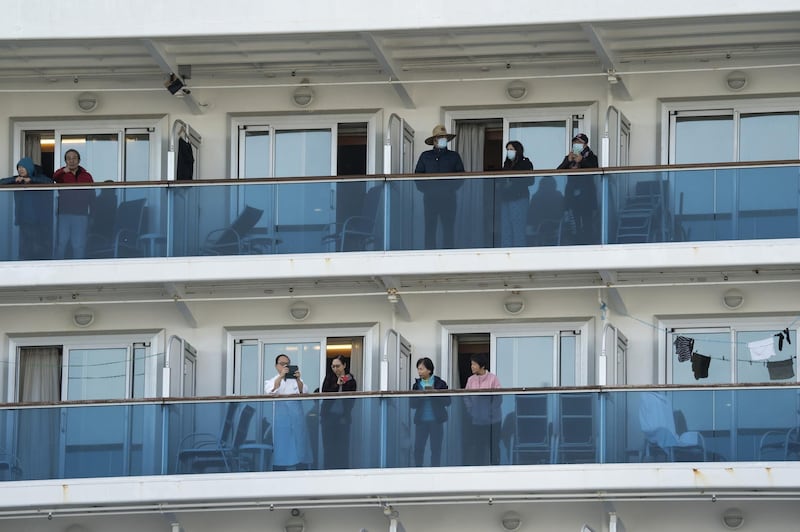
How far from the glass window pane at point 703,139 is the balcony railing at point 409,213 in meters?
2.03

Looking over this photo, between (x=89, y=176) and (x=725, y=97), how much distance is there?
7.57 metres

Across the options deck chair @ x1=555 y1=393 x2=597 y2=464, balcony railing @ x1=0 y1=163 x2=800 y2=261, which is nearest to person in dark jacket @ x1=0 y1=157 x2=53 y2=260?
A: balcony railing @ x1=0 y1=163 x2=800 y2=261

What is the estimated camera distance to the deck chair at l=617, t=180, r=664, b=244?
29.3 metres

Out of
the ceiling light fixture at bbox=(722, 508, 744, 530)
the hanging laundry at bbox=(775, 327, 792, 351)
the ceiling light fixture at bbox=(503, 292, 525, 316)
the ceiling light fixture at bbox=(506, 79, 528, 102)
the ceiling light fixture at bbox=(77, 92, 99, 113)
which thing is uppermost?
the ceiling light fixture at bbox=(506, 79, 528, 102)

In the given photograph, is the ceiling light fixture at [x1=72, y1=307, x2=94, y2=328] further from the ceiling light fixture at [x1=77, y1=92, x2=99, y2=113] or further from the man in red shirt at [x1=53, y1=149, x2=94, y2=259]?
the ceiling light fixture at [x1=77, y1=92, x2=99, y2=113]

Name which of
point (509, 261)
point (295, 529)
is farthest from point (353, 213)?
point (295, 529)

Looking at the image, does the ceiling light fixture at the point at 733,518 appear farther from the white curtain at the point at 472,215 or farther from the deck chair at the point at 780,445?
the white curtain at the point at 472,215

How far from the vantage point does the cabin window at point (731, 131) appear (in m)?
30.9

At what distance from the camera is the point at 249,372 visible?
31.3 metres

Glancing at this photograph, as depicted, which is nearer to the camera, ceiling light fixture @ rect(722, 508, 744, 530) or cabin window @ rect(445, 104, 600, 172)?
ceiling light fixture @ rect(722, 508, 744, 530)

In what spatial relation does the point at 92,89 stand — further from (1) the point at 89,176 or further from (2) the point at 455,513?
(2) the point at 455,513

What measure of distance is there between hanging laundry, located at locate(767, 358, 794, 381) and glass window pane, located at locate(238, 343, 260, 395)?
5.90m

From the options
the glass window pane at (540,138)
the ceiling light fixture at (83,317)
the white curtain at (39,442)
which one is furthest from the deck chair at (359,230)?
the white curtain at (39,442)

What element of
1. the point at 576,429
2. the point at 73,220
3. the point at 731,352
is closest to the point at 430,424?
the point at 576,429
